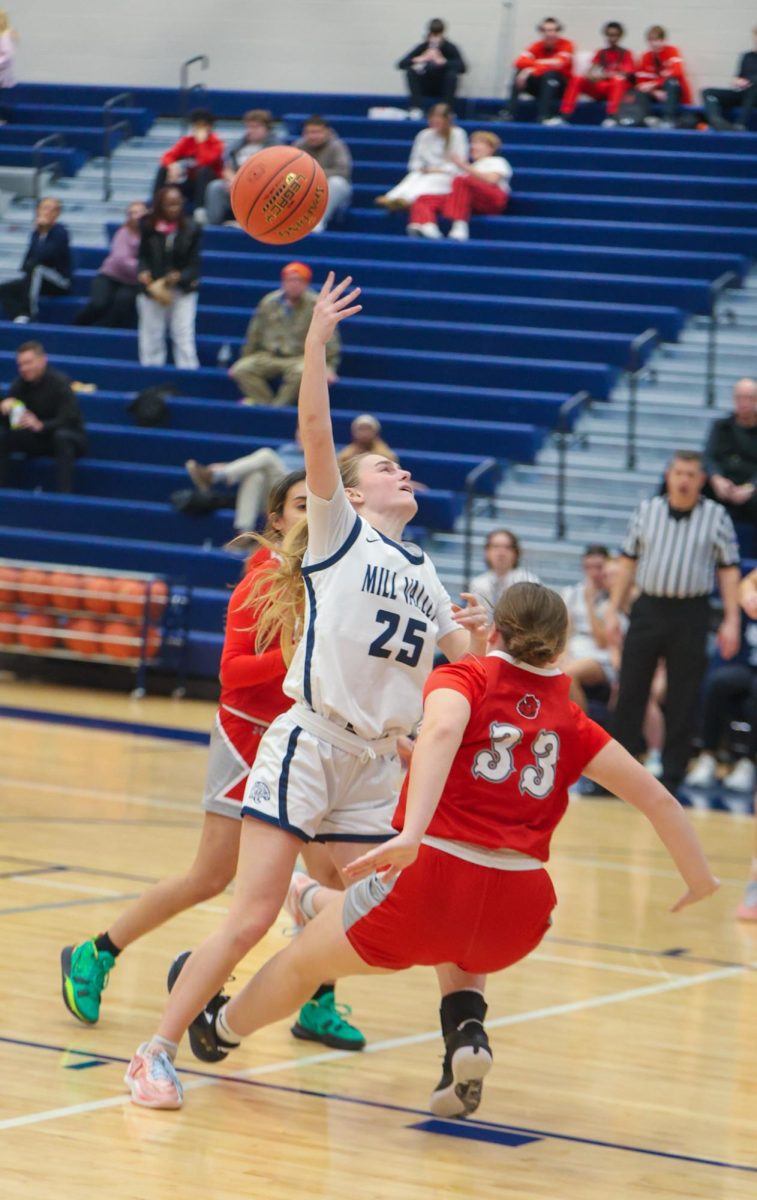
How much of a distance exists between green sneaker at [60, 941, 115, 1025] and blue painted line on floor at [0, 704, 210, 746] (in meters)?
6.31

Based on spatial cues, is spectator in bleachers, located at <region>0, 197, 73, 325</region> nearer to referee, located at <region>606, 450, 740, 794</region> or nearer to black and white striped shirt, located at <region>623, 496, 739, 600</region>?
referee, located at <region>606, 450, 740, 794</region>

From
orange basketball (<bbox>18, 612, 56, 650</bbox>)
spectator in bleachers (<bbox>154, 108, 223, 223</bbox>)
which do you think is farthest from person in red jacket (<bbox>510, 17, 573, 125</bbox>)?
orange basketball (<bbox>18, 612, 56, 650</bbox>)

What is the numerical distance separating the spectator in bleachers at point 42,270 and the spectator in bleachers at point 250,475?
4271 millimetres

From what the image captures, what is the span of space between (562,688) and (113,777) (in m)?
5.80

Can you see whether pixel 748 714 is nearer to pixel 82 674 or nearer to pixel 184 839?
pixel 184 839

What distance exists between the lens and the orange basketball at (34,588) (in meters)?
13.7

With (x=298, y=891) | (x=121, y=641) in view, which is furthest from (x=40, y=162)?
(x=298, y=891)

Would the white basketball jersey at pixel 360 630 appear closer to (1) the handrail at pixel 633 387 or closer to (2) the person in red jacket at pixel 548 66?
(1) the handrail at pixel 633 387

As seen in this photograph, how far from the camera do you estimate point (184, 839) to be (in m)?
8.00

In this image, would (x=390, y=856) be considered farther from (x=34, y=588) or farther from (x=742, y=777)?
(x=34, y=588)

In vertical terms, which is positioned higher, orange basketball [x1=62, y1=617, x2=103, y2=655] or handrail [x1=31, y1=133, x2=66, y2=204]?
handrail [x1=31, y1=133, x2=66, y2=204]

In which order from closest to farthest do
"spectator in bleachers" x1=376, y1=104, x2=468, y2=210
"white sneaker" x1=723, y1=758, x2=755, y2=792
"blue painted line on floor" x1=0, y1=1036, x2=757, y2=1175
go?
"blue painted line on floor" x1=0, y1=1036, x2=757, y2=1175 → "white sneaker" x1=723, y1=758, x2=755, y2=792 → "spectator in bleachers" x1=376, y1=104, x2=468, y2=210

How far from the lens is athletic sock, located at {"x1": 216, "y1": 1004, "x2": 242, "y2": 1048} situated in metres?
4.37

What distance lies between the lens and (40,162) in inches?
808
